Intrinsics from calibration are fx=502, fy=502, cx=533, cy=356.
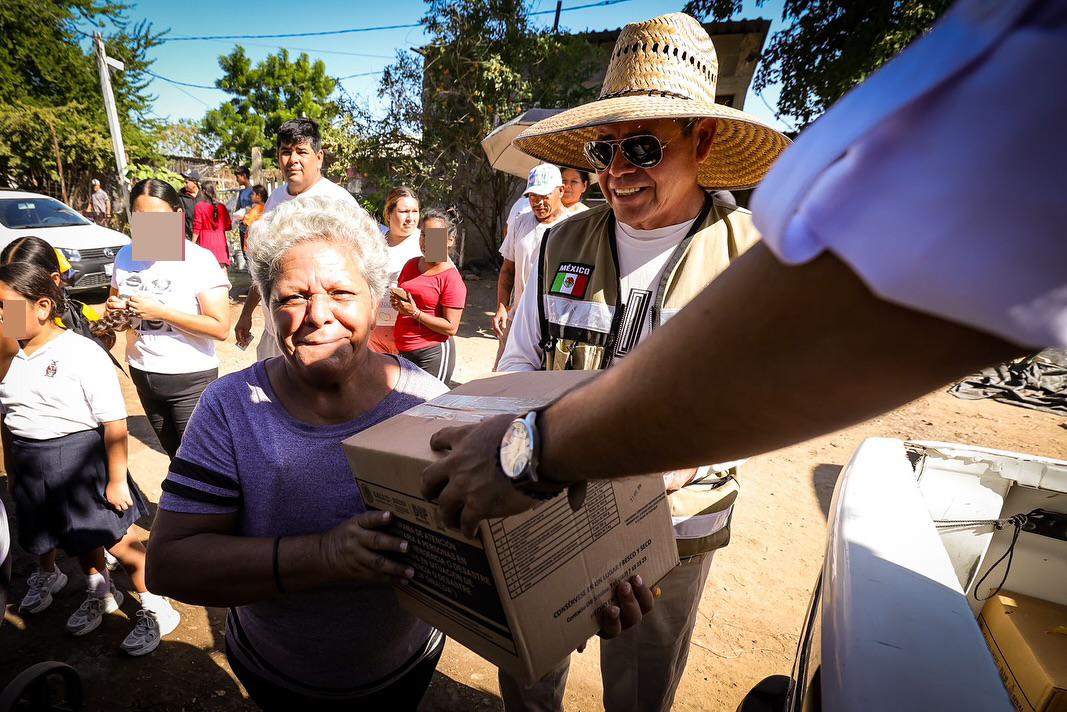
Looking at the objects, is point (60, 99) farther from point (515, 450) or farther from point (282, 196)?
point (515, 450)

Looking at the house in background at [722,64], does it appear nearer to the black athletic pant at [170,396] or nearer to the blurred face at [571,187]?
the blurred face at [571,187]

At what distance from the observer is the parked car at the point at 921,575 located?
46.1 inches

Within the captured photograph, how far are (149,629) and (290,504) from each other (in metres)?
2.13

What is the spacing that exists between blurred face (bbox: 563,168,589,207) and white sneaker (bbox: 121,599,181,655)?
13.8 ft

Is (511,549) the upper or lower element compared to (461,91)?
lower

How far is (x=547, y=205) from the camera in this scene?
4.43 metres

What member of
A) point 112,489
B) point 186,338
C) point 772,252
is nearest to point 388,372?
point 772,252

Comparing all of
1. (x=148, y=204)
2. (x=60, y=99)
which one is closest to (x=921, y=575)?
(x=148, y=204)

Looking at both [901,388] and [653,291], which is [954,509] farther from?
[901,388]

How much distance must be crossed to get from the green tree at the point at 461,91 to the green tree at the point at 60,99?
38.7 ft

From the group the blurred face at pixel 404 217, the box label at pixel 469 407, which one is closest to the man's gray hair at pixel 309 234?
the box label at pixel 469 407

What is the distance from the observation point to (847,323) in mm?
446

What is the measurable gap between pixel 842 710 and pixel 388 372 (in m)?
1.45

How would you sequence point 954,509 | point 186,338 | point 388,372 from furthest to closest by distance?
1. point 186,338
2. point 954,509
3. point 388,372
